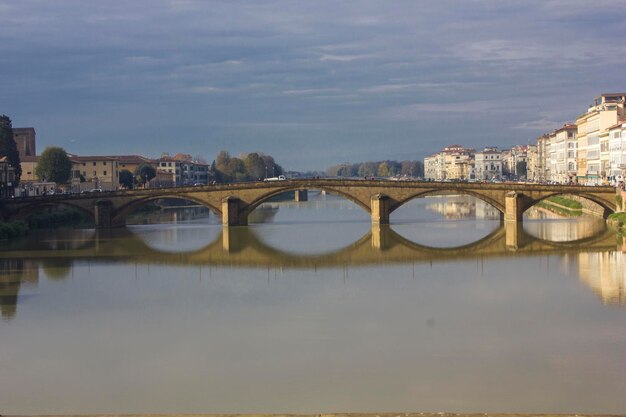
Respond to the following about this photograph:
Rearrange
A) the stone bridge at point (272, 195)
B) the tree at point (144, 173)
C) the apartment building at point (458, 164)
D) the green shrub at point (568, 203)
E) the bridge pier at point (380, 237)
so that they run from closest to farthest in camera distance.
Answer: the bridge pier at point (380, 237)
the stone bridge at point (272, 195)
the green shrub at point (568, 203)
the tree at point (144, 173)
the apartment building at point (458, 164)

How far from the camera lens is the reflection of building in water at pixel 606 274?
24.3 metres

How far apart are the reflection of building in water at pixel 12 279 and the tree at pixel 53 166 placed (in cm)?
4205

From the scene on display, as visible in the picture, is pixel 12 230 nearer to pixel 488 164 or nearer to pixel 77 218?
pixel 77 218

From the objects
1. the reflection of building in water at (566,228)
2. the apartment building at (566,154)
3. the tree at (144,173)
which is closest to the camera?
the reflection of building in water at (566,228)

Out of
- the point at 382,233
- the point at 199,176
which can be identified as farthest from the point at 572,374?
the point at 199,176

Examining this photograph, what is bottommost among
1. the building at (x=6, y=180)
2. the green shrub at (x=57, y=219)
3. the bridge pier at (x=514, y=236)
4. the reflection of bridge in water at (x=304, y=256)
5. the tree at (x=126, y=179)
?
the reflection of bridge in water at (x=304, y=256)

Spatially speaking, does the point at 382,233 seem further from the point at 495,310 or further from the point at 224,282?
the point at 495,310

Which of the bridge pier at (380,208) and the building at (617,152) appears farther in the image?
the building at (617,152)

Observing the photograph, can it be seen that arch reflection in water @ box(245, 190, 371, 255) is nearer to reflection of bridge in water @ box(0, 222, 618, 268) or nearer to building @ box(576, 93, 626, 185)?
reflection of bridge in water @ box(0, 222, 618, 268)

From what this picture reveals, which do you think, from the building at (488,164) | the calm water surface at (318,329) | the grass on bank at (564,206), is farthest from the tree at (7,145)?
the building at (488,164)

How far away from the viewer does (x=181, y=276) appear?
31.1 m

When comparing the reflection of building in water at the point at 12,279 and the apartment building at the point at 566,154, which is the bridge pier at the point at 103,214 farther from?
the apartment building at the point at 566,154

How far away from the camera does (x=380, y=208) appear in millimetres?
51969

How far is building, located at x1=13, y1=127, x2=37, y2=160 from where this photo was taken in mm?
106375
